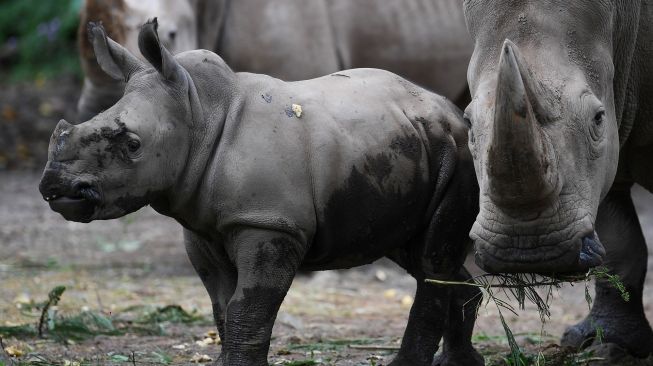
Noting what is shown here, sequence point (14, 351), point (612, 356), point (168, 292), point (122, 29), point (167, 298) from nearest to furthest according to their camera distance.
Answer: point (14, 351)
point (612, 356)
point (122, 29)
point (167, 298)
point (168, 292)

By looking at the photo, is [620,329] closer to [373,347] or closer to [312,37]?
[373,347]

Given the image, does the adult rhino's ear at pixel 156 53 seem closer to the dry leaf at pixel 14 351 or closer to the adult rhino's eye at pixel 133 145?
the adult rhino's eye at pixel 133 145

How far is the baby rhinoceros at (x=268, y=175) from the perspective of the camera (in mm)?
3746

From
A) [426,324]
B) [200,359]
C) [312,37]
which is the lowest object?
[200,359]

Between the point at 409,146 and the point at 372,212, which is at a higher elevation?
the point at 409,146

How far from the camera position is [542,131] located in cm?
355

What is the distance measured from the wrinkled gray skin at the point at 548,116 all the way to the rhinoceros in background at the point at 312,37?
3199 millimetres

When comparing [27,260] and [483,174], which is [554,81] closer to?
[483,174]

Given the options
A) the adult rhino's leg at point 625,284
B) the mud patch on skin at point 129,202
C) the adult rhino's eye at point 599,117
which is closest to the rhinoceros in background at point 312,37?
the adult rhino's leg at point 625,284

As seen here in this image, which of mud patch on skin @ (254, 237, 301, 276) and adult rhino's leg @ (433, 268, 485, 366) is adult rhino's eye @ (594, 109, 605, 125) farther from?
mud patch on skin @ (254, 237, 301, 276)

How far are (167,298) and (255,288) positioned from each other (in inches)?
134

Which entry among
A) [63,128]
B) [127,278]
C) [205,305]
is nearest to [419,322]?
[63,128]

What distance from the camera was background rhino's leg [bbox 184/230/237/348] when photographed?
4.06 meters

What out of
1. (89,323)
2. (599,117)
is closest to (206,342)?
(89,323)
